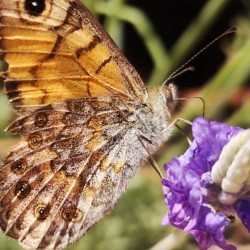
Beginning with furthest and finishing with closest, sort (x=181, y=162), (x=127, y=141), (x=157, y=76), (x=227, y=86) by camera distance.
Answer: (x=157, y=76)
(x=227, y=86)
(x=127, y=141)
(x=181, y=162)

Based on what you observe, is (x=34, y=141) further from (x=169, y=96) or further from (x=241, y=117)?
(x=241, y=117)

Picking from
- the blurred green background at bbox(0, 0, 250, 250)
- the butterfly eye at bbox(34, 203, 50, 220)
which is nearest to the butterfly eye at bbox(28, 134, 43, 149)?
the butterfly eye at bbox(34, 203, 50, 220)

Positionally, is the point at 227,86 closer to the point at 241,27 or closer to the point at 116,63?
the point at 241,27

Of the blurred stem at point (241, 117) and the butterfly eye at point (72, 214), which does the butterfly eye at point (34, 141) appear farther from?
the blurred stem at point (241, 117)

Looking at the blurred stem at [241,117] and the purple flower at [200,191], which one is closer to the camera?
the purple flower at [200,191]

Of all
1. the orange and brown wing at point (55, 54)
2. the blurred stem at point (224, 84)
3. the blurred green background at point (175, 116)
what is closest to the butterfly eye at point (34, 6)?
the orange and brown wing at point (55, 54)

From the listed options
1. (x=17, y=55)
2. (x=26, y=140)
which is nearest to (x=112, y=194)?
(x=26, y=140)

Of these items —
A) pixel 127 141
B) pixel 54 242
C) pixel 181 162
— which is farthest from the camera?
pixel 127 141

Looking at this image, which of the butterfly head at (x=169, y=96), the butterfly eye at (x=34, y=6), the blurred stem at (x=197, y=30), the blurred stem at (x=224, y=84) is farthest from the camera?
the blurred stem at (x=197, y=30)

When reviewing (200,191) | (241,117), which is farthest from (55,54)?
(241,117)
